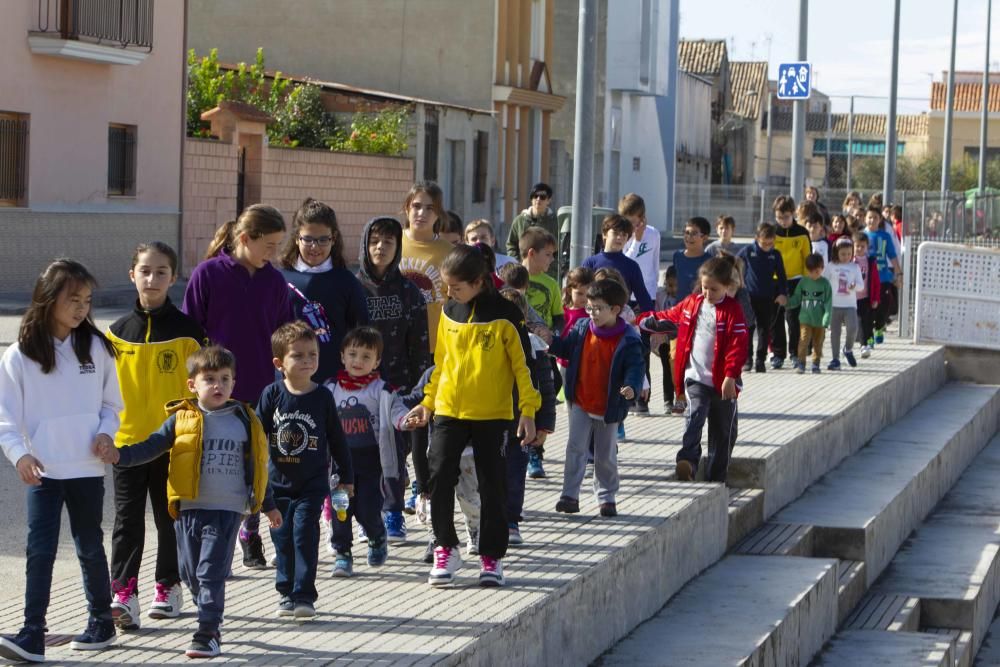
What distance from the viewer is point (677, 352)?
10.0 metres

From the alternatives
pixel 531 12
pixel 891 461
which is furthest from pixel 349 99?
pixel 891 461

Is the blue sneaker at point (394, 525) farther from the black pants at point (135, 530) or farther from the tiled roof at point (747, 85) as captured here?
the tiled roof at point (747, 85)

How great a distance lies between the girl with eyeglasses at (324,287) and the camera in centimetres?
725

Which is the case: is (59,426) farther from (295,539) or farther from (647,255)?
(647,255)

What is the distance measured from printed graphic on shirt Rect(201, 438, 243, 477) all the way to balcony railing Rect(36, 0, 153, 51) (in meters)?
20.2

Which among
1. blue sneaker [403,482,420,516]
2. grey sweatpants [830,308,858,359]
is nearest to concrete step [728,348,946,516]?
grey sweatpants [830,308,858,359]

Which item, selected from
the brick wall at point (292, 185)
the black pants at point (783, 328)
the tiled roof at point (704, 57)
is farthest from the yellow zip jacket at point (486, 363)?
the tiled roof at point (704, 57)

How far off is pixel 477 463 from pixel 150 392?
1.38m

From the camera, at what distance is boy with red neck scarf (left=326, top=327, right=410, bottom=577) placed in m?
7.05

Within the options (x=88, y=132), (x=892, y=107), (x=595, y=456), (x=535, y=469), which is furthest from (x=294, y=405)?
(x=892, y=107)

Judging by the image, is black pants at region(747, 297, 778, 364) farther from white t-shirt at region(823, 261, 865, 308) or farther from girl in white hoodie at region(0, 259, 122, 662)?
girl in white hoodie at region(0, 259, 122, 662)

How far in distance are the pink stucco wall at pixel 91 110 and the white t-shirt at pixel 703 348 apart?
1658cm

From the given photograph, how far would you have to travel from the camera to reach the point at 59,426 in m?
5.68

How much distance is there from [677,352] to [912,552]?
2711 millimetres
